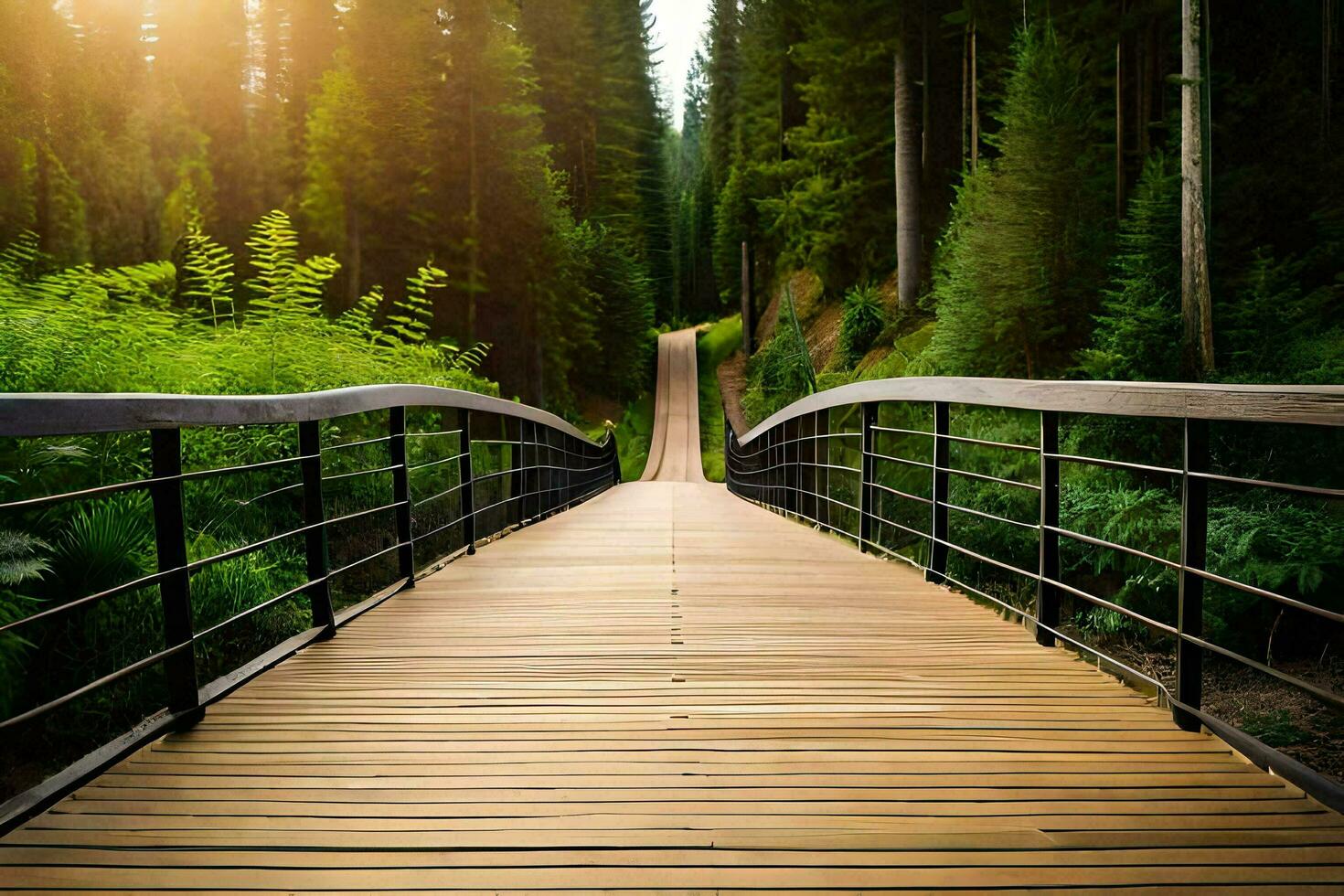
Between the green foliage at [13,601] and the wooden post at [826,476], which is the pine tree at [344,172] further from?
the green foliage at [13,601]

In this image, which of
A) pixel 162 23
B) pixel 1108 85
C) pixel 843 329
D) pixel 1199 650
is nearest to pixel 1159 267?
pixel 1108 85

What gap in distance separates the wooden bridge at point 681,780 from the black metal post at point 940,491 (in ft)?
3.75

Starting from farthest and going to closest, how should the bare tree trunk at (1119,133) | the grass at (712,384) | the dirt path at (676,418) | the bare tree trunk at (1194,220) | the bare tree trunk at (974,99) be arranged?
the grass at (712,384)
the dirt path at (676,418)
the bare tree trunk at (974,99)
the bare tree trunk at (1119,133)
the bare tree trunk at (1194,220)

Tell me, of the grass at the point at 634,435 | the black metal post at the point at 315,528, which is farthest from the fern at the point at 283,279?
the grass at the point at 634,435

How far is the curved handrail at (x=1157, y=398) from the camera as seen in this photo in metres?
2.05

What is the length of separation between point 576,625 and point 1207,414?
8.44ft

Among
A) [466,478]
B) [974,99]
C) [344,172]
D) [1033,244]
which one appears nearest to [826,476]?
[466,478]

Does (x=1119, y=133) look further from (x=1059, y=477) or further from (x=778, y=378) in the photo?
(x=1059, y=477)

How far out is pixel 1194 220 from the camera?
46.3 feet

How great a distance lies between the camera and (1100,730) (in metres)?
2.65

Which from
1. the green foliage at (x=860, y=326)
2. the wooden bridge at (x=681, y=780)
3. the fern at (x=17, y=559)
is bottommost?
the wooden bridge at (x=681, y=780)

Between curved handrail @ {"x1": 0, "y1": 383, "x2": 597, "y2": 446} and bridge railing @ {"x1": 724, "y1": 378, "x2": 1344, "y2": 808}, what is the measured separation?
2811mm

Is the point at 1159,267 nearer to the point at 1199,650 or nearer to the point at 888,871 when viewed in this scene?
→ the point at 1199,650

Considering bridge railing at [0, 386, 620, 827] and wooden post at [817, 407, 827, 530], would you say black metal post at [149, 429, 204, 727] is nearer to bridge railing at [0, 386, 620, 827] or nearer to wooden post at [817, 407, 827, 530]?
bridge railing at [0, 386, 620, 827]
